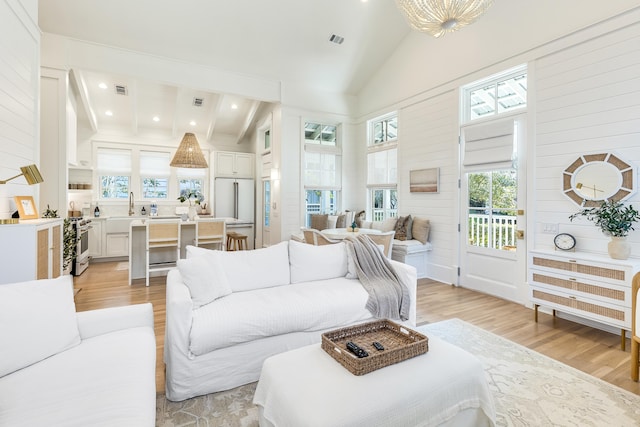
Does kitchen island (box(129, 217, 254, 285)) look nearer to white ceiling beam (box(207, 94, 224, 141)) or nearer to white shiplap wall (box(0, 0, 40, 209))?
white shiplap wall (box(0, 0, 40, 209))

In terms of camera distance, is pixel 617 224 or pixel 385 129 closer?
pixel 617 224

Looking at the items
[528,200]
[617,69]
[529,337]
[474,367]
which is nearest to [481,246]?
[528,200]

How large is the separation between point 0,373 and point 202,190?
6.91 metres

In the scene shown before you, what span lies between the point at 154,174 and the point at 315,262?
6.14 m

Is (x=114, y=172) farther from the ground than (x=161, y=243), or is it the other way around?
(x=114, y=172)

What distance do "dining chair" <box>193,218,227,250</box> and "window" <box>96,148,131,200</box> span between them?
3297 millimetres

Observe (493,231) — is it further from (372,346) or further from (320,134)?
(320,134)

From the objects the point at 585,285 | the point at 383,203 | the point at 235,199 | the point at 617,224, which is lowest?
the point at 585,285

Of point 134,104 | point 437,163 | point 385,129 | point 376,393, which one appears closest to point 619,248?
point 437,163

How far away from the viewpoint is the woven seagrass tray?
4.87 ft

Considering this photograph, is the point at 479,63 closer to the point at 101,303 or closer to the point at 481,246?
the point at 481,246

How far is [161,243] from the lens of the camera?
4738 millimetres

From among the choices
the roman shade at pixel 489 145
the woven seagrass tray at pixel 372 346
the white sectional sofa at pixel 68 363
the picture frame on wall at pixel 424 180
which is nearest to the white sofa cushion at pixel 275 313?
the white sectional sofa at pixel 68 363

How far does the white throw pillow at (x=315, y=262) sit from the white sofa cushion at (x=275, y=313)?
128 millimetres
